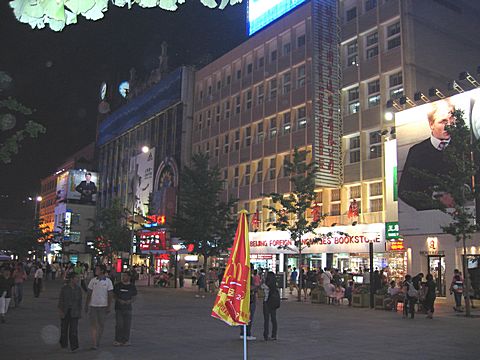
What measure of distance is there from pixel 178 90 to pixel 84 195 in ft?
153

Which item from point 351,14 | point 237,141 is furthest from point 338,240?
point 237,141

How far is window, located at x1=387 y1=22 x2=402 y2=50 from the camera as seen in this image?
3438 cm

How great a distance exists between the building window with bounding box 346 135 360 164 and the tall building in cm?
7

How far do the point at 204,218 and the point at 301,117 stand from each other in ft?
37.7

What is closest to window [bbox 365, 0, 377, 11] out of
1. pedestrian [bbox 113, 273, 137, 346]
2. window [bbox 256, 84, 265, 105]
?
window [bbox 256, 84, 265, 105]

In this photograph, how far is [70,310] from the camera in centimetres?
1088

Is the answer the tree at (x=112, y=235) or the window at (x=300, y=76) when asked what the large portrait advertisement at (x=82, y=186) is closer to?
the tree at (x=112, y=235)

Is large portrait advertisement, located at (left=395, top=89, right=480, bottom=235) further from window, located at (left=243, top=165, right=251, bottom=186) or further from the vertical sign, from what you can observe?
window, located at (left=243, top=165, right=251, bottom=186)

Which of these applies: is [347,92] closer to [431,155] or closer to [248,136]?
[431,155]

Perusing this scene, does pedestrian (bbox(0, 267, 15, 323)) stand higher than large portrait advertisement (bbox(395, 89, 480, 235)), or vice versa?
large portrait advertisement (bbox(395, 89, 480, 235))

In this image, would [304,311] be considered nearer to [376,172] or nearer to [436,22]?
[376,172]

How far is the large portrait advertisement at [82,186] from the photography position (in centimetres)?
9856

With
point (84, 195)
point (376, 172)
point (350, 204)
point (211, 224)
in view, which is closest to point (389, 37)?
point (376, 172)

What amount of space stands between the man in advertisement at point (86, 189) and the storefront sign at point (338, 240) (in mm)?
63162
